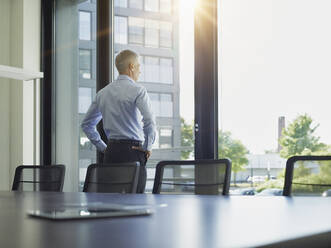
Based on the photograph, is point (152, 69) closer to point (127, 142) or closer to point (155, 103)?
point (155, 103)

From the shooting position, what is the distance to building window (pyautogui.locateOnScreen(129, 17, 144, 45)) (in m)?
5.32

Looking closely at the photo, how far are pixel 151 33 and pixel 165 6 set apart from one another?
296 millimetres

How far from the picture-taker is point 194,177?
2861 millimetres

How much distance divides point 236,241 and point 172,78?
4.30 metres

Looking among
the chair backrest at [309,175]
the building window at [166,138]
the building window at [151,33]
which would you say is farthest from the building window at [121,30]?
the chair backrest at [309,175]

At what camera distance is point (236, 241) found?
0.77m

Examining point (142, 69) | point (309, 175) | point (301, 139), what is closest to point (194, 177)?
point (309, 175)

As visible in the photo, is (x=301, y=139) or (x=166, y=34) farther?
(x=166, y=34)

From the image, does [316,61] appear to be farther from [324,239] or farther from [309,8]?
[324,239]

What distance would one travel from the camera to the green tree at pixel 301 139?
4051mm

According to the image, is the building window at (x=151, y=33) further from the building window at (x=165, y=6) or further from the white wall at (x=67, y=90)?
the white wall at (x=67, y=90)

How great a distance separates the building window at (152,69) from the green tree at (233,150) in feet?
2.96

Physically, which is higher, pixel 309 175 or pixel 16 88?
pixel 16 88

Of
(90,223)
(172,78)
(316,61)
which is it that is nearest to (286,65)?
(316,61)
